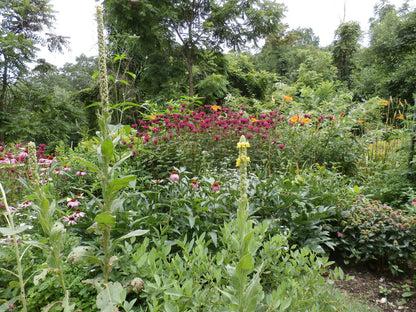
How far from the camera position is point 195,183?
2254 mm

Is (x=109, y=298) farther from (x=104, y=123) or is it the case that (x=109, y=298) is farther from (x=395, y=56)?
(x=395, y=56)

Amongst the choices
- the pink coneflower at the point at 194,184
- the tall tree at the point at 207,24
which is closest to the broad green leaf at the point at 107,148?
the pink coneflower at the point at 194,184

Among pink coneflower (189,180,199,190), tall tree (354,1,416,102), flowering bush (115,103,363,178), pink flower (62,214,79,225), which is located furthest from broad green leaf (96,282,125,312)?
tall tree (354,1,416,102)

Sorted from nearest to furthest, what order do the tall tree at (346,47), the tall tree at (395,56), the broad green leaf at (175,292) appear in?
the broad green leaf at (175,292), the tall tree at (395,56), the tall tree at (346,47)

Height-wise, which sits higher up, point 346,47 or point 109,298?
point 346,47

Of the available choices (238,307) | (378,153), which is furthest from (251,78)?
(238,307)

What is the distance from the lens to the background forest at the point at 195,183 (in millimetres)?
1155

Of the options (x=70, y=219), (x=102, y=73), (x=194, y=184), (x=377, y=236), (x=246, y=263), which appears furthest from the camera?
(x=377, y=236)

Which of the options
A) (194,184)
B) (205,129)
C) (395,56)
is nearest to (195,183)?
(194,184)

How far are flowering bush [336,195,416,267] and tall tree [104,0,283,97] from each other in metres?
5.17

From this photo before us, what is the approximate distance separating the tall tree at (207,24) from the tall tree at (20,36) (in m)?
2.38

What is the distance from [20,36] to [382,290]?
339 inches

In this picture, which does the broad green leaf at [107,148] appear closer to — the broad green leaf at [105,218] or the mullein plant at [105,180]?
the mullein plant at [105,180]

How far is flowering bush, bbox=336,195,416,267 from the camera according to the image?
240 centimetres
